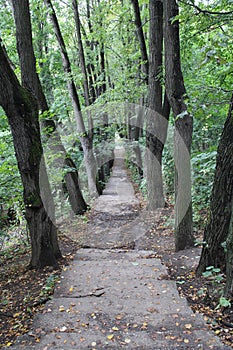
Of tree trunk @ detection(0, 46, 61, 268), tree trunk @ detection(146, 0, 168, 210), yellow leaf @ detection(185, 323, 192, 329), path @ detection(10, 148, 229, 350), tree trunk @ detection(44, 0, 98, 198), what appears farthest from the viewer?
tree trunk @ detection(44, 0, 98, 198)

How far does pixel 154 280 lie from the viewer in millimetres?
4812

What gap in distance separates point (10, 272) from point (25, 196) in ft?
5.34

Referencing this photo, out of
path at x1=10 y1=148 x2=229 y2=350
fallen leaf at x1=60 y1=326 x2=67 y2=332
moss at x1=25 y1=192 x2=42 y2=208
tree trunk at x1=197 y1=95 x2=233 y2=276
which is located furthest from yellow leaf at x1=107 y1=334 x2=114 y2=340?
moss at x1=25 y1=192 x2=42 y2=208

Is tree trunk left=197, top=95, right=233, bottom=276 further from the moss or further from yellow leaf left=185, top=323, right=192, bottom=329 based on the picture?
the moss

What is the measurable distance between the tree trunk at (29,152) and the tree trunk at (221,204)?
9.63 ft

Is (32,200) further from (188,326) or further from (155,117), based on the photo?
(155,117)

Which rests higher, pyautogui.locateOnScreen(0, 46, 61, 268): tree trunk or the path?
pyautogui.locateOnScreen(0, 46, 61, 268): tree trunk

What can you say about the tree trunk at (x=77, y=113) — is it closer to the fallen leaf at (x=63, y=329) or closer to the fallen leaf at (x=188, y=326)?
the fallen leaf at (x=63, y=329)

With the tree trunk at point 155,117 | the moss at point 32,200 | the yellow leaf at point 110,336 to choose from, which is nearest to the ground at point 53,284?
the yellow leaf at point 110,336

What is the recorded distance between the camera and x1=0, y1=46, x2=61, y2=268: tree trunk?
16.0 feet

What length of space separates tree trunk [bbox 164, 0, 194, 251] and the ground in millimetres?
516

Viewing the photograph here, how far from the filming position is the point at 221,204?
13.6 ft

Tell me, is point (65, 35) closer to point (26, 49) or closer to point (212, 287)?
point (26, 49)

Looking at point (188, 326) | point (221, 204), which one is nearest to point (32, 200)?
point (221, 204)
